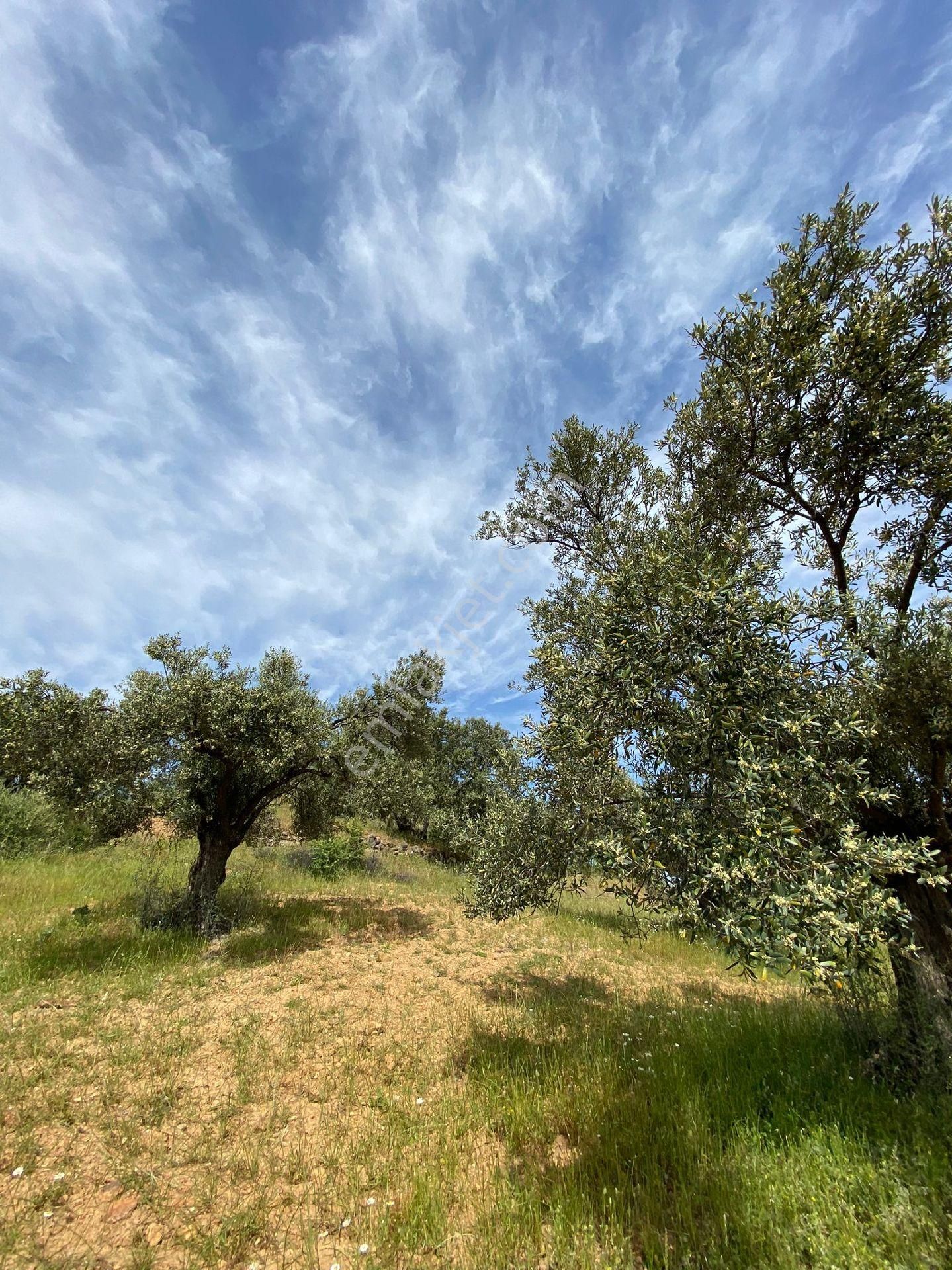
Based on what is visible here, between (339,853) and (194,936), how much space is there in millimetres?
11002

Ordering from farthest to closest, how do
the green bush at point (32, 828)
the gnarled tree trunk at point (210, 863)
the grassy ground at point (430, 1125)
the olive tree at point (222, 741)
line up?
1. the green bush at point (32, 828)
2. the gnarled tree trunk at point (210, 863)
3. the olive tree at point (222, 741)
4. the grassy ground at point (430, 1125)

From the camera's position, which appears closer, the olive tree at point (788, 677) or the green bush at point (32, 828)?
the olive tree at point (788, 677)

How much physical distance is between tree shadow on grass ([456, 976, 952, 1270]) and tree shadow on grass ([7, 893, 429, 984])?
295 inches

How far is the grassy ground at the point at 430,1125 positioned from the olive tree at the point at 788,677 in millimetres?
1961

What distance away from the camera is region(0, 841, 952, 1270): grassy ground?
4250mm

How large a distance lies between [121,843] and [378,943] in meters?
15.2

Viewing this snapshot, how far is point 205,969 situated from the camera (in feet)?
35.8

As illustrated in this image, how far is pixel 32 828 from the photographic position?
19.6 m

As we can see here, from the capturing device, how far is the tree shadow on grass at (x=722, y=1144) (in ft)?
13.1

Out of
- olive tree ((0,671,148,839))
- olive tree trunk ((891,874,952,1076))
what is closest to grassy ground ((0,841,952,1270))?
olive tree trunk ((891,874,952,1076))

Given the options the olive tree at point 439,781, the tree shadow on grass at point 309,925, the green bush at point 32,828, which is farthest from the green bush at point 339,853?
the green bush at point 32,828

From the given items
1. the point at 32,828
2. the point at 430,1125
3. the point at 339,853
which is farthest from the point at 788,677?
the point at 32,828

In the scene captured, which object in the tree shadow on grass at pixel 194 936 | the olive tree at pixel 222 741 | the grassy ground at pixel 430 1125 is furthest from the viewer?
the olive tree at pixel 222 741

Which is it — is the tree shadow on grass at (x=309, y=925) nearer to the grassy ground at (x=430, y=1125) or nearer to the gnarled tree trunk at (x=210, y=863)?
the grassy ground at (x=430, y=1125)
